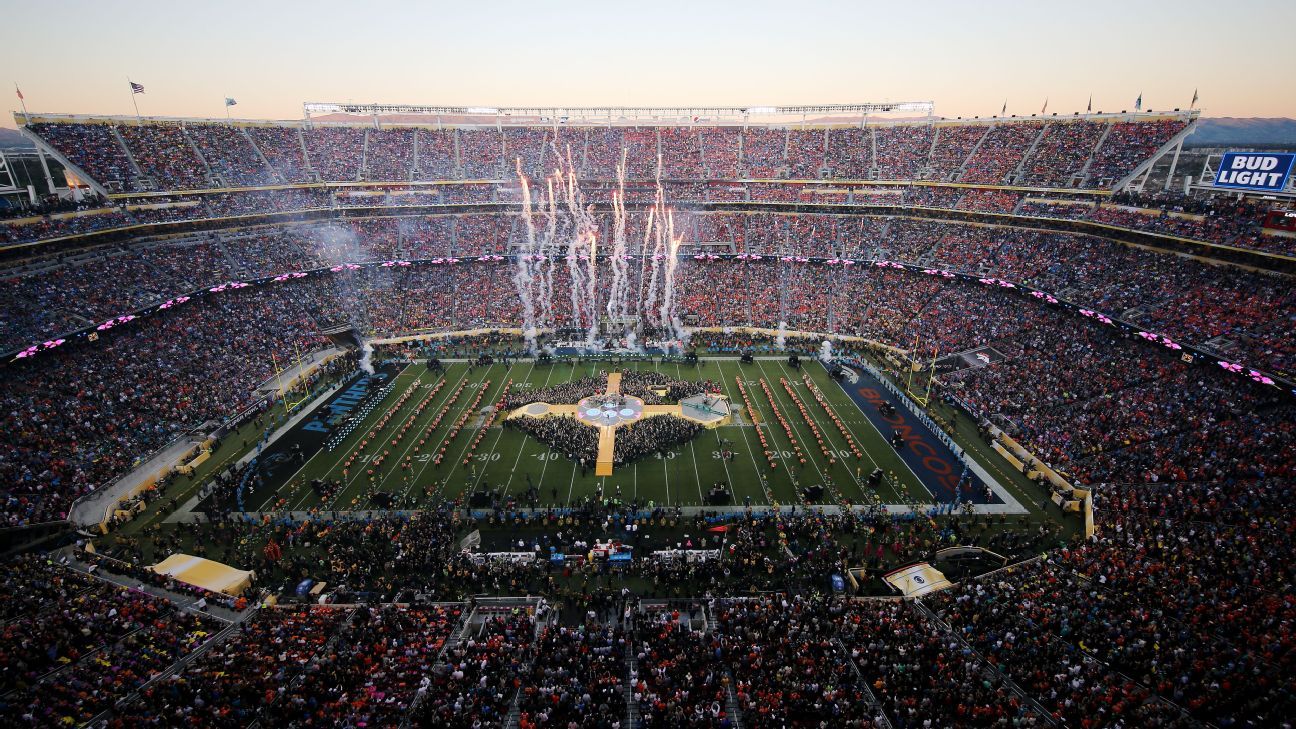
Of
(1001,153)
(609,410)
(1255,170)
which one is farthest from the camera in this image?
(1001,153)

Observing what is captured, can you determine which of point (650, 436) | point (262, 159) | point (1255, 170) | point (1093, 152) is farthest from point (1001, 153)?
point (262, 159)

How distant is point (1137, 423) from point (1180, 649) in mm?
15570

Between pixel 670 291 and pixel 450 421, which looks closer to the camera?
pixel 450 421

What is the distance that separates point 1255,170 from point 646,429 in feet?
114

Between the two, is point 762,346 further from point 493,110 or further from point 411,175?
point 493,110

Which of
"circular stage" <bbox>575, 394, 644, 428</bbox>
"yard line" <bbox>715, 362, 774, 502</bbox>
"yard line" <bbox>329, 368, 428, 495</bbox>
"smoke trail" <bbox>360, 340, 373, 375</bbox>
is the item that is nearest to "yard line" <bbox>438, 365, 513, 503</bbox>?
"yard line" <bbox>329, 368, 428, 495</bbox>

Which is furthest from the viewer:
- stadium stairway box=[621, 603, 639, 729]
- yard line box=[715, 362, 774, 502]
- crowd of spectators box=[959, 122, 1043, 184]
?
crowd of spectators box=[959, 122, 1043, 184]

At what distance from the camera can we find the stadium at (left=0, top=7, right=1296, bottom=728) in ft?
48.4

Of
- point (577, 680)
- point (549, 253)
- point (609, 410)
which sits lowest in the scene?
point (609, 410)

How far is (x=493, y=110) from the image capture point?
218 feet

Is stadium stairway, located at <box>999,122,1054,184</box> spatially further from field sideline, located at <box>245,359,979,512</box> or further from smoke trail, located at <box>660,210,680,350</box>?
field sideline, located at <box>245,359,979,512</box>

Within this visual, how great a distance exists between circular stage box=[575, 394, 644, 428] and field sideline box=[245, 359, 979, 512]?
3537 millimetres

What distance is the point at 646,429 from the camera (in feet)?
99.3

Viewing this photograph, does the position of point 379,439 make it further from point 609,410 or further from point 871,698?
point 871,698
